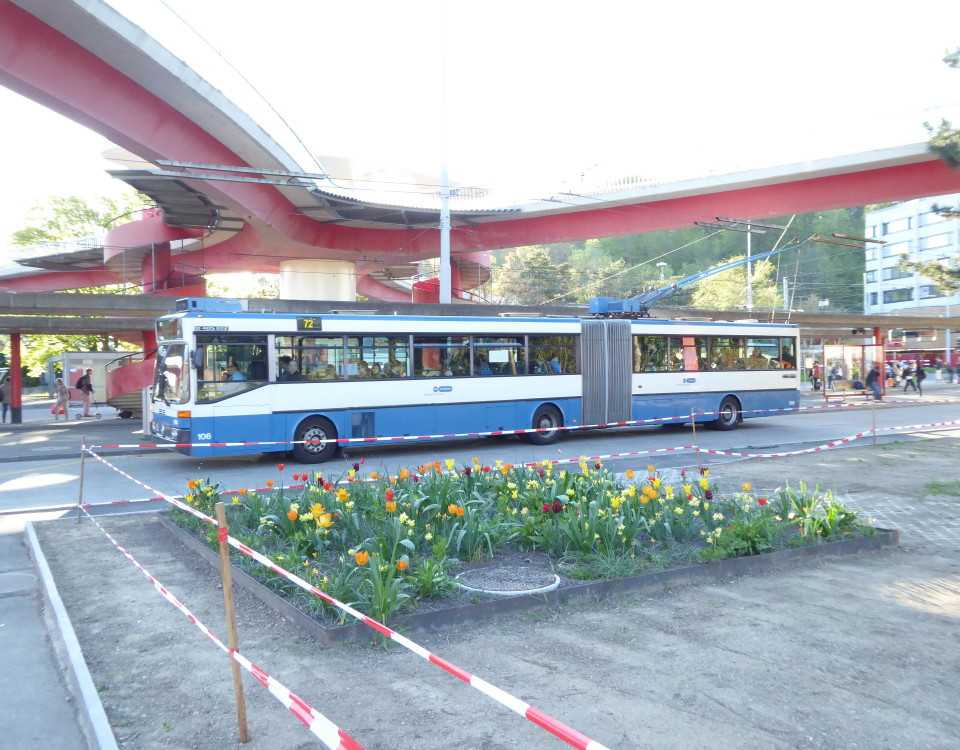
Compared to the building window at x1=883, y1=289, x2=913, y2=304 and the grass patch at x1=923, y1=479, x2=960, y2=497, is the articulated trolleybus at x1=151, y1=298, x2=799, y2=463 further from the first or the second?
the building window at x1=883, y1=289, x2=913, y2=304

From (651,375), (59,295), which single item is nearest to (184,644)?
(651,375)

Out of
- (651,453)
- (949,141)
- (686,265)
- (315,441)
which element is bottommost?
(651,453)

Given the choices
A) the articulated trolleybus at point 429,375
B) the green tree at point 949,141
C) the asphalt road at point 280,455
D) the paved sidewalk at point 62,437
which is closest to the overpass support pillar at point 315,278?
the paved sidewalk at point 62,437

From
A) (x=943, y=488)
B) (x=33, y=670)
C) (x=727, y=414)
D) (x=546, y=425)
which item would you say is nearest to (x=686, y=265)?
(x=727, y=414)

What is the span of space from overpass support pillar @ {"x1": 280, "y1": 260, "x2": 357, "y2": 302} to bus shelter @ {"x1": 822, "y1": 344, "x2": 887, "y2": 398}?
22.2 m

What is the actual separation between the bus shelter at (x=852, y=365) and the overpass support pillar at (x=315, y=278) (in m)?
22.2

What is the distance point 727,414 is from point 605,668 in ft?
60.3

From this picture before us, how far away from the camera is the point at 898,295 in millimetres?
82562

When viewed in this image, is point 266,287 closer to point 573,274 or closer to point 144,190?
point 573,274

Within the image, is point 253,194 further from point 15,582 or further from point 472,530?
point 472,530

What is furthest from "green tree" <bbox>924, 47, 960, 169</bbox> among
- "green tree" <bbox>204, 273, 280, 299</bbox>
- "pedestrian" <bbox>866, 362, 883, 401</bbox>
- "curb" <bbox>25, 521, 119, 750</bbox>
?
"green tree" <bbox>204, 273, 280, 299</bbox>

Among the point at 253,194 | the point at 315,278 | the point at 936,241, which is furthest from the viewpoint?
the point at 936,241

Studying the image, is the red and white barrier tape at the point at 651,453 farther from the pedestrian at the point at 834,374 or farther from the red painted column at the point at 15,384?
the pedestrian at the point at 834,374

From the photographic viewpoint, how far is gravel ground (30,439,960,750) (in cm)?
404
